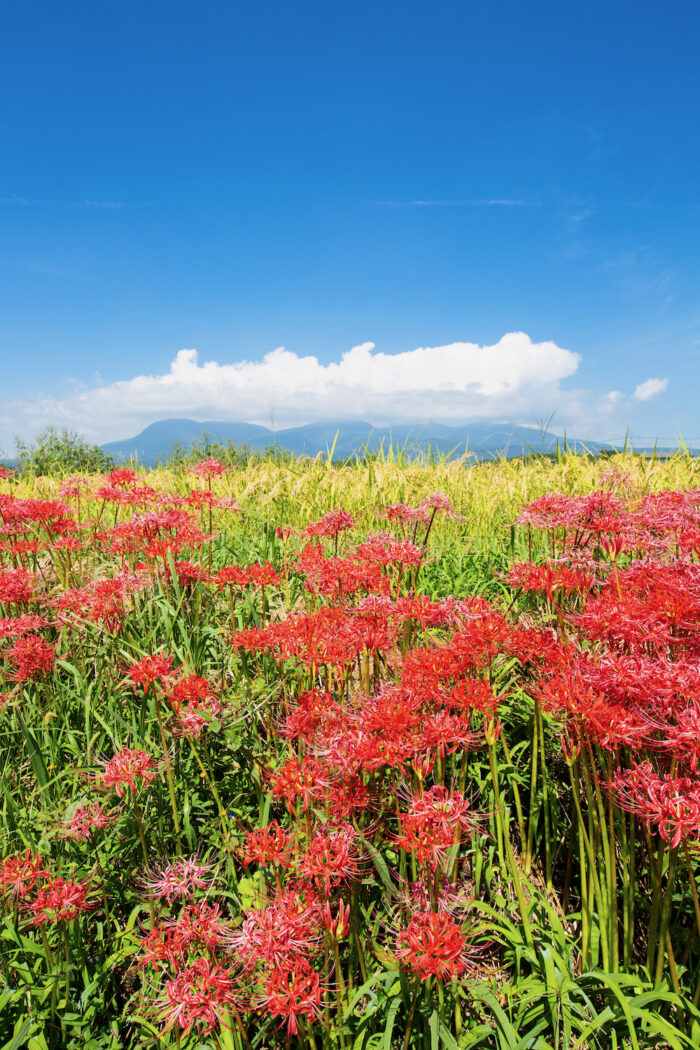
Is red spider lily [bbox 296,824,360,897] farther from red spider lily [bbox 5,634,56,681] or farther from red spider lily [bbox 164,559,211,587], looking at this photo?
red spider lily [bbox 5,634,56,681]

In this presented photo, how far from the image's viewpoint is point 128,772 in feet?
7.47

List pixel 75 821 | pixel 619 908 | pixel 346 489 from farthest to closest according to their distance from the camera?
pixel 346 489
pixel 619 908
pixel 75 821

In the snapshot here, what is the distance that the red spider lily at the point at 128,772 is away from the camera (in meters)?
2.25

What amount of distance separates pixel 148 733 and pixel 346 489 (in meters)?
4.93

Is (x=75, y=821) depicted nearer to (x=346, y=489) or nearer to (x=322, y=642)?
(x=322, y=642)

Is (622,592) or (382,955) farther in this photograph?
(622,592)

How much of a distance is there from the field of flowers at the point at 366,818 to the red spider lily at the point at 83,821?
0.05m

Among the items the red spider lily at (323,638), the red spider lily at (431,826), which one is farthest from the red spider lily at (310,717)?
the red spider lily at (431,826)

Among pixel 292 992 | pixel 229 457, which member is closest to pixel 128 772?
pixel 292 992

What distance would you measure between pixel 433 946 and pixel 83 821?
69.5 inches

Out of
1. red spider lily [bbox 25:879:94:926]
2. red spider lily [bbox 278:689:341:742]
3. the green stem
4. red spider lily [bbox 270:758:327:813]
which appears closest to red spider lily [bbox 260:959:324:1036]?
red spider lily [bbox 270:758:327:813]

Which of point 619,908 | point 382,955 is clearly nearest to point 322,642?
point 382,955

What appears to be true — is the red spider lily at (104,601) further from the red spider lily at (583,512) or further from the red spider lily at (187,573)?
the red spider lily at (583,512)

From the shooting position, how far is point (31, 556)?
5602mm
